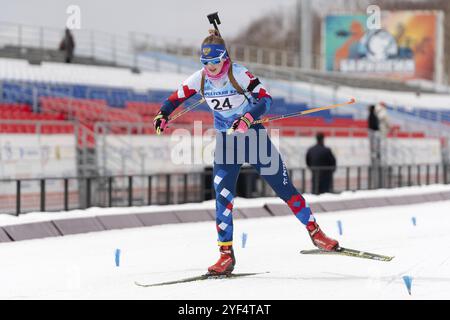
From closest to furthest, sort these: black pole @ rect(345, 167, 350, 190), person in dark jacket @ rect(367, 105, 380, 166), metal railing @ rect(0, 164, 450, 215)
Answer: metal railing @ rect(0, 164, 450, 215), black pole @ rect(345, 167, 350, 190), person in dark jacket @ rect(367, 105, 380, 166)

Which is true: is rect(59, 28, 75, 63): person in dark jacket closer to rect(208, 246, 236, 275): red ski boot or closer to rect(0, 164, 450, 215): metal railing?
rect(0, 164, 450, 215): metal railing

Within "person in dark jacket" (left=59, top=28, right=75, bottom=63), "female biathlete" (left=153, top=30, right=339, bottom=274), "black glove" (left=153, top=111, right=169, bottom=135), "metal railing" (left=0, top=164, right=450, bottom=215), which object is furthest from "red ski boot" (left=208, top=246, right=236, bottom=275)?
"person in dark jacket" (left=59, top=28, right=75, bottom=63)

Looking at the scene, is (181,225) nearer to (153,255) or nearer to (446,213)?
(153,255)

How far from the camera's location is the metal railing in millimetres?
12133

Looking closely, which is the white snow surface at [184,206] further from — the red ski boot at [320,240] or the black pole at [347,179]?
the red ski boot at [320,240]

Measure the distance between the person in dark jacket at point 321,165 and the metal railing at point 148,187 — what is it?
4cm

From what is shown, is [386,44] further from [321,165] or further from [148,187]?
[148,187]

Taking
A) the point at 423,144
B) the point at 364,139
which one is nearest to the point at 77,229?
the point at 364,139

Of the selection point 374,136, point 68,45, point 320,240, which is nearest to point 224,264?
point 320,240

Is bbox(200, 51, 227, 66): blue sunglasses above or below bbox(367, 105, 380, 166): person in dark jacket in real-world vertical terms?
above

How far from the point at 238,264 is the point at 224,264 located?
2.55 feet

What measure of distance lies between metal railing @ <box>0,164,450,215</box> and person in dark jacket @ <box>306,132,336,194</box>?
0.15 feet
